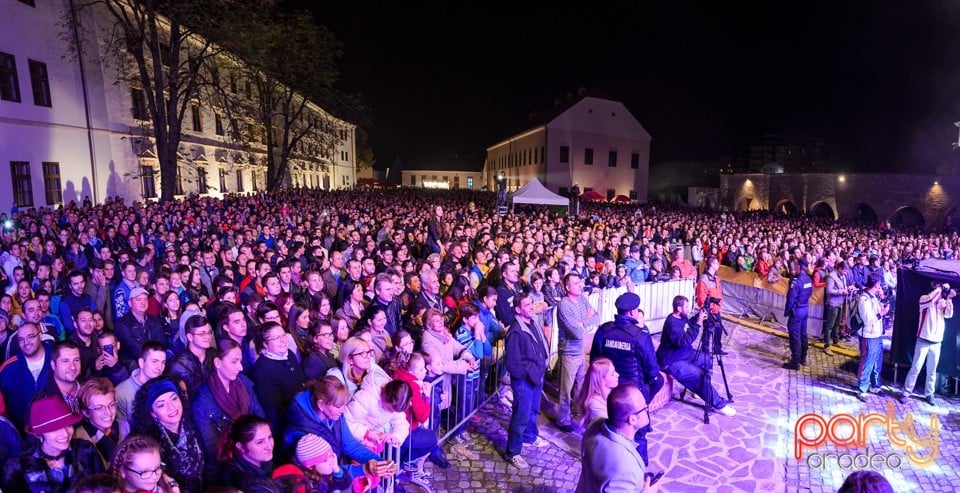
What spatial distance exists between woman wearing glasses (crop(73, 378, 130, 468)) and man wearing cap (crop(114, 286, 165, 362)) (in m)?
1.94

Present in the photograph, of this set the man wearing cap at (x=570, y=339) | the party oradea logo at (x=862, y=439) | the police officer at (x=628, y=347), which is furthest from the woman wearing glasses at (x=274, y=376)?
the party oradea logo at (x=862, y=439)

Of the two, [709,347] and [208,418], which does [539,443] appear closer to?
[709,347]

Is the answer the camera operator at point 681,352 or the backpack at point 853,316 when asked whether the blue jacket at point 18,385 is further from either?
the backpack at point 853,316

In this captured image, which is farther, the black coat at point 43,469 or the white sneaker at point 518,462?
the white sneaker at point 518,462

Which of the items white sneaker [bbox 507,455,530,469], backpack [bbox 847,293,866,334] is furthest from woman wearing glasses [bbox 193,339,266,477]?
backpack [bbox 847,293,866,334]

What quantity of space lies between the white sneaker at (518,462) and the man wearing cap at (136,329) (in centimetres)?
384

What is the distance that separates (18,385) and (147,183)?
24.5 m

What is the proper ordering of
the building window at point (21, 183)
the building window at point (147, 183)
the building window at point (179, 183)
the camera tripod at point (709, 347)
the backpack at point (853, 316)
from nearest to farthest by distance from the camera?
the camera tripod at point (709, 347), the backpack at point (853, 316), the building window at point (21, 183), the building window at point (147, 183), the building window at point (179, 183)

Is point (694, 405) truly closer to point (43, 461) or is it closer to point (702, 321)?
point (702, 321)

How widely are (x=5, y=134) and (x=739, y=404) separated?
2290 cm

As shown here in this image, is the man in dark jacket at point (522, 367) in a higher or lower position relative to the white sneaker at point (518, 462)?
higher

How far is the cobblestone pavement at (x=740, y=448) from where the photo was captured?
4.88 metres

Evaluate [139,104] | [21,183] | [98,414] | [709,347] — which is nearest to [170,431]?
[98,414]

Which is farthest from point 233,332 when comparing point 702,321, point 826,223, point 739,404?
point 826,223
